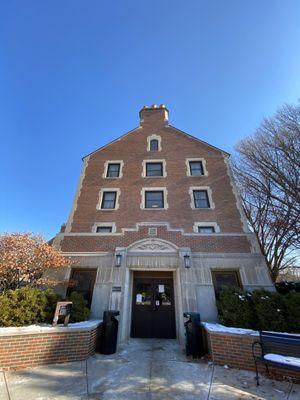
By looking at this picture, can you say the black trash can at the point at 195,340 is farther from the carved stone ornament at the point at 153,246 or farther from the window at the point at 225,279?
the carved stone ornament at the point at 153,246

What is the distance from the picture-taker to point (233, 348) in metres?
5.86

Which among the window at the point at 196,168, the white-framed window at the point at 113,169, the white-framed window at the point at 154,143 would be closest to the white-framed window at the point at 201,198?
the window at the point at 196,168

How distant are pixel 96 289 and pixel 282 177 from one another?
1124 cm

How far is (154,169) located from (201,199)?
3.93 metres

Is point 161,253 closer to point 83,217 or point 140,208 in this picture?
point 140,208

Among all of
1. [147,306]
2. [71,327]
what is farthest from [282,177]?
[71,327]

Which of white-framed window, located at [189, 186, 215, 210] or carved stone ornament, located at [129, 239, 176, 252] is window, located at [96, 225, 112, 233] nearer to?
carved stone ornament, located at [129, 239, 176, 252]

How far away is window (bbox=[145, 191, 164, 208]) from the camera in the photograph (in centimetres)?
1293

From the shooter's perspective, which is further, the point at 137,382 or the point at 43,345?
the point at 43,345

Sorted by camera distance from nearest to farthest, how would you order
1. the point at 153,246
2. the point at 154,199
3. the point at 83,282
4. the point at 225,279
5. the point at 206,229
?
the point at 225,279
the point at 83,282
the point at 153,246
the point at 206,229
the point at 154,199

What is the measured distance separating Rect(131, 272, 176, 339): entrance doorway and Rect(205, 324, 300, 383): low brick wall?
141 inches

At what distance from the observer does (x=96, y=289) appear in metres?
9.32

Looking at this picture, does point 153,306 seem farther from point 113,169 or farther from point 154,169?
point 113,169

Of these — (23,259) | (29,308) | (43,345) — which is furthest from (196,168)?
(43,345)
